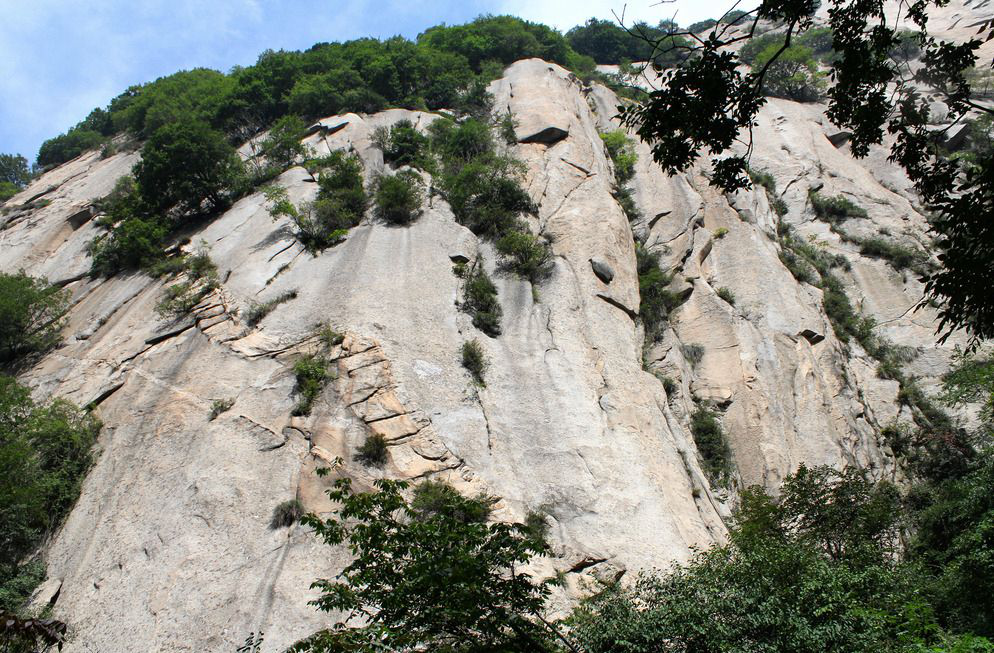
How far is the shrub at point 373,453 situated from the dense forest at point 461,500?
97 cm

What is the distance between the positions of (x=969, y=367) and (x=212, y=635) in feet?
84.1

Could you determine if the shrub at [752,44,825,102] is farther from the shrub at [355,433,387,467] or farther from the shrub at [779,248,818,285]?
the shrub at [355,433,387,467]

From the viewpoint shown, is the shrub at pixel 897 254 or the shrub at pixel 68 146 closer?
the shrub at pixel 897 254

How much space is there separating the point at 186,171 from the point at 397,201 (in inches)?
403

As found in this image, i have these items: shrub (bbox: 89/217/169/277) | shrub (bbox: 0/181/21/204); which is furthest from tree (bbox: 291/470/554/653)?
shrub (bbox: 0/181/21/204)

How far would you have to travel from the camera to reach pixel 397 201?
26734 millimetres

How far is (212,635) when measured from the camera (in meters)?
13.9

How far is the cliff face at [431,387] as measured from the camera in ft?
51.1

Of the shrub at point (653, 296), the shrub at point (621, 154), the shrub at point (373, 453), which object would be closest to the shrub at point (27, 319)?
the shrub at point (373, 453)

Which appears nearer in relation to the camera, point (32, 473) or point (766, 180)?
point (32, 473)

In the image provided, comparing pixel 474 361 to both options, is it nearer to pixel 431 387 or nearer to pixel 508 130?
pixel 431 387

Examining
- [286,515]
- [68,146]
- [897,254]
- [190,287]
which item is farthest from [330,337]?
[68,146]

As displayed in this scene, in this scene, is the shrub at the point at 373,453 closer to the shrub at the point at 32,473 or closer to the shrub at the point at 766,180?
the shrub at the point at 32,473

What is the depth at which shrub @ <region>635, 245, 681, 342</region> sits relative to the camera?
90.4ft
